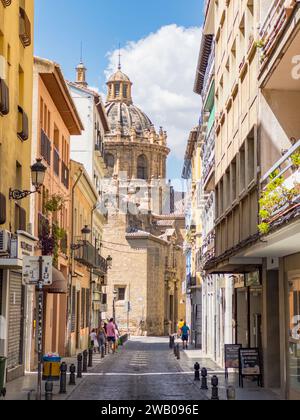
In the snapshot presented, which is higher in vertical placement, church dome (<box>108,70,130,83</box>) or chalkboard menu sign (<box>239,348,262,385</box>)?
church dome (<box>108,70,130,83</box>)

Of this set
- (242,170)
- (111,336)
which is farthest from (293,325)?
(111,336)

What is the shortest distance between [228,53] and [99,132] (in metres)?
28.0

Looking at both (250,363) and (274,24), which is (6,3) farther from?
(250,363)

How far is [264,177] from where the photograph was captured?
57.4 feet

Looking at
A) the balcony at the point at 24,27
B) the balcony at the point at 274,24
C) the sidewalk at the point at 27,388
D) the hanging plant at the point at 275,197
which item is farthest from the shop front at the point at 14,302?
the balcony at the point at 274,24

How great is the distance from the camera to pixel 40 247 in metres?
27.6

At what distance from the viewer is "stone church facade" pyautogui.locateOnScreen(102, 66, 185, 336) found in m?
79.1

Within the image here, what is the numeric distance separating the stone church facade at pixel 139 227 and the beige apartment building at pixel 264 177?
41825mm

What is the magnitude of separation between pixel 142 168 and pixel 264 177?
88.7 metres

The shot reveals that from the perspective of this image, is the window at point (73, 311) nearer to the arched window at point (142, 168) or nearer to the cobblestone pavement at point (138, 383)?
the cobblestone pavement at point (138, 383)

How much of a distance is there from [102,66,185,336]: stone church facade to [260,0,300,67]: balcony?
162 feet

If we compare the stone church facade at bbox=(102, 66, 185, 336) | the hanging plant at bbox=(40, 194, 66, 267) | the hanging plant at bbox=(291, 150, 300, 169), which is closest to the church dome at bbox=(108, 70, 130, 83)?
the stone church facade at bbox=(102, 66, 185, 336)

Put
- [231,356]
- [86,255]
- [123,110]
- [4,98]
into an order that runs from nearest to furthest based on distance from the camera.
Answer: [4,98], [231,356], [86,255], [123,110]

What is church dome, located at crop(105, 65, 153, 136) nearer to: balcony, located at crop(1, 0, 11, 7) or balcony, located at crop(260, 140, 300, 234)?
balcony, located at crop(1, 0, 11, 7)
